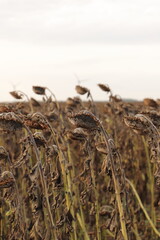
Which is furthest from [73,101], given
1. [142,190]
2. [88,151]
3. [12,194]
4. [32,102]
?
[12,194]

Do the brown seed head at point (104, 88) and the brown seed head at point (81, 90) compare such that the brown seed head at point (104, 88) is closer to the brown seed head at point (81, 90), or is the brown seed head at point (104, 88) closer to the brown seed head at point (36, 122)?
the brown seed head at point (81, 90)

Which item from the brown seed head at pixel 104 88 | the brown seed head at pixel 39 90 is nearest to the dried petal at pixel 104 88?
the brown seed head at pixel 104 88

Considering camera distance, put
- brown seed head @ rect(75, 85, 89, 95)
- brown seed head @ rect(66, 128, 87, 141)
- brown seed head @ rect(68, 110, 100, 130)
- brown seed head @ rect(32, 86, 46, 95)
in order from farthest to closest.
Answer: brown seed head @ rect(75, 85, 89, 95)
brown seed head @ rect(32, 86, 46, 95)
brown seed head @ rect(66, 128, 87, 141)
brown seed head @ rect(68, 110, 100, 130)

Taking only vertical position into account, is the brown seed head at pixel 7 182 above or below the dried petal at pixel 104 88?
below

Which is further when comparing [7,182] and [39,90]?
[39,90]

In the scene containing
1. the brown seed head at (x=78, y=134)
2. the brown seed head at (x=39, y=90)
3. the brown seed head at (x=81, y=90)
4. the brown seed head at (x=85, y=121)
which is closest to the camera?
the brown seed head at (x=85, y=121)

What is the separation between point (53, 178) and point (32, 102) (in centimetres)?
205

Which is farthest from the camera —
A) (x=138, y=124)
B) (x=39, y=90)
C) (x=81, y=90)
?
(x=81, y=90)

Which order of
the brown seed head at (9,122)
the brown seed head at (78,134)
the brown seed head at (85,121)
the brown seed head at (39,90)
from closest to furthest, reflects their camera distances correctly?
the brown seed head at (9,122) < the brown seed head at (85,121) < the brown seed head at (78,134) < the brown seed head at (39,90)

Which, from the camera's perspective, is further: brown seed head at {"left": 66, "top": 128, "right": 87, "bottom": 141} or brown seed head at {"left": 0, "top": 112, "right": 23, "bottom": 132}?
brown seed head at {"left": 66, "top": 128, "right": 87, "bottom": 141}

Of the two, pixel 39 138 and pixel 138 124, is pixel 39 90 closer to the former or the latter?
pixel 39 138

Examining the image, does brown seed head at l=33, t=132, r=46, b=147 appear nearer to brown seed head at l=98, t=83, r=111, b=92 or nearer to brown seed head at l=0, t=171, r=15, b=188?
brown seed head at l=0, t=171, r=15, b=188

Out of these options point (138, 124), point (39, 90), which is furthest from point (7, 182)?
point (39, 90)

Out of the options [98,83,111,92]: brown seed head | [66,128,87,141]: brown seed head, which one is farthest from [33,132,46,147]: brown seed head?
[98,83,111,92]: brown seed head
